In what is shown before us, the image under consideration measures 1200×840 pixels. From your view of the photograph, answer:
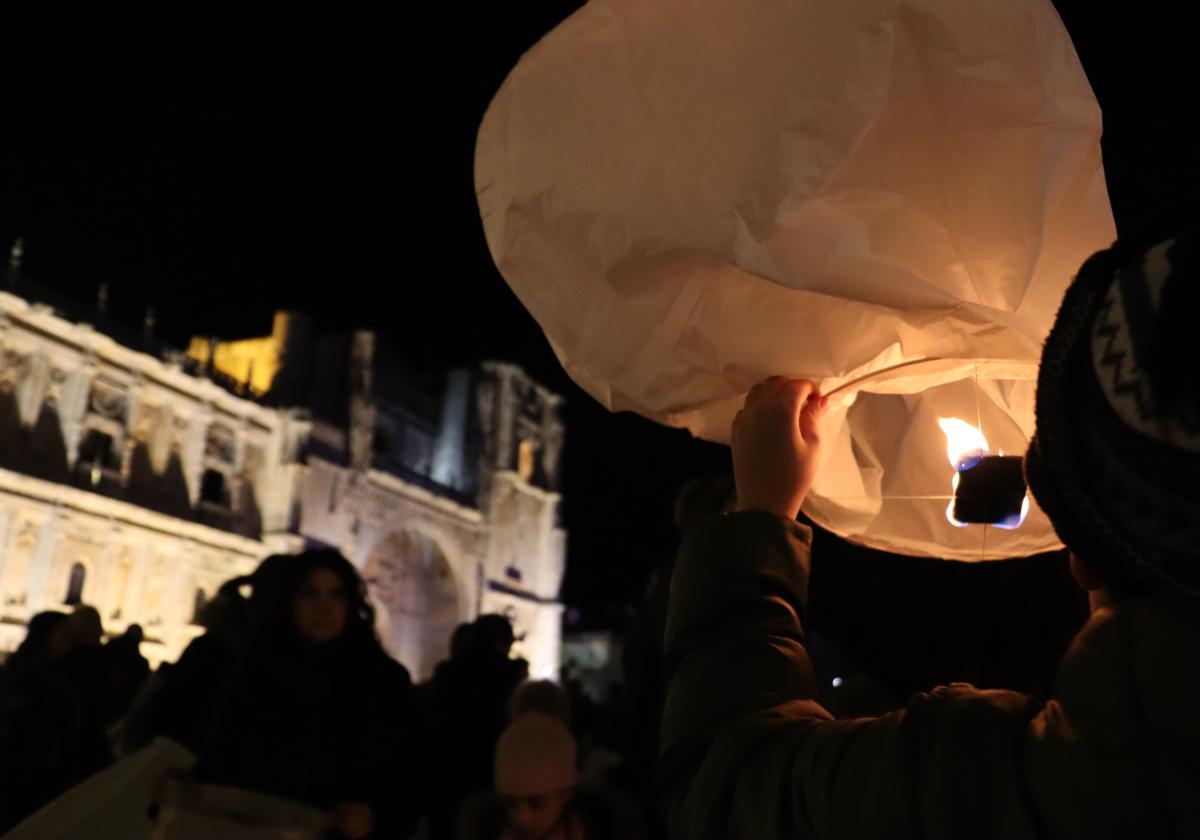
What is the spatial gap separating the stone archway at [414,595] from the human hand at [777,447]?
26854mm

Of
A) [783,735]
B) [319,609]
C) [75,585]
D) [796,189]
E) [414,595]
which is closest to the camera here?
[783,735]

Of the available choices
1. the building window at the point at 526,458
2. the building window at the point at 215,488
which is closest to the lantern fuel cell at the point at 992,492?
the building window at the point at 215,488

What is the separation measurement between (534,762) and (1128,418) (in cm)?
296

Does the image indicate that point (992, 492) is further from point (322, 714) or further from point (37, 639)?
point (37, 639)

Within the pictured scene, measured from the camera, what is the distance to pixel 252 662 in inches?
117

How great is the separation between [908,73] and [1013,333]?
0.30m

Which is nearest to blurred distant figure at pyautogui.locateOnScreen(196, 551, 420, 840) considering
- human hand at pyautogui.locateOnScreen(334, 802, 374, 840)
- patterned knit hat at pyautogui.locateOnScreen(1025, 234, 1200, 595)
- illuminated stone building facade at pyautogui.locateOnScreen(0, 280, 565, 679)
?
human hand at pyautogui.locateOnScreen(334, 802, 374, 840)

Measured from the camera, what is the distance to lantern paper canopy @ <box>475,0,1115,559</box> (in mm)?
970

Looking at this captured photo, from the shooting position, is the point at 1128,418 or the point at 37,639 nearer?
the point at 1128,418

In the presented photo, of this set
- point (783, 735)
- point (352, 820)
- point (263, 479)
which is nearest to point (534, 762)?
point (352, 820)

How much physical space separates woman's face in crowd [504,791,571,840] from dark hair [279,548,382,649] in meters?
0.73

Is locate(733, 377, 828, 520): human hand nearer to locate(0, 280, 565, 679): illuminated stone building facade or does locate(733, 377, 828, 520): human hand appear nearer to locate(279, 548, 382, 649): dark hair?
locate(279, 548, 382, 649): dark hair

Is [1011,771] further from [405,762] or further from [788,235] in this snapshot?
[405,762]

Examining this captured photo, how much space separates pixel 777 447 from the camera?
1019 millimetres
